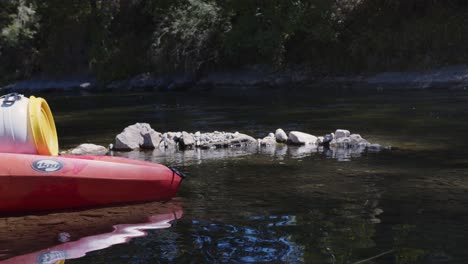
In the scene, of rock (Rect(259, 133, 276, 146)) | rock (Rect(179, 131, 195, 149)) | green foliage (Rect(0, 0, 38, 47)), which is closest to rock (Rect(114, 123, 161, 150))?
rock (Rect(179, 131, 195, 149))

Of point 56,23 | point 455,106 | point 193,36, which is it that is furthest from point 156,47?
point 455,106

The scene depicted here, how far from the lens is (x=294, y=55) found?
28109 mm

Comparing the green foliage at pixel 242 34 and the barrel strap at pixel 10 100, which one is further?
the green foliage at pixel 242 34

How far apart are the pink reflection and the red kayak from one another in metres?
0.52

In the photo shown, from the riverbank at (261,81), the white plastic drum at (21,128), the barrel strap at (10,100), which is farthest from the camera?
the riverbank at (261,81)

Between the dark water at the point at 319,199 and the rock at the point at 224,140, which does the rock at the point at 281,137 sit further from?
the dark water at the point at 319,199

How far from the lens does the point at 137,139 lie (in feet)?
37.2

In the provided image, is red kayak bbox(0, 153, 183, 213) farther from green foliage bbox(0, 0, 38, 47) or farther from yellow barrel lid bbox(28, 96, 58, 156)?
green foliage bbox(0, 0, 38, 47)

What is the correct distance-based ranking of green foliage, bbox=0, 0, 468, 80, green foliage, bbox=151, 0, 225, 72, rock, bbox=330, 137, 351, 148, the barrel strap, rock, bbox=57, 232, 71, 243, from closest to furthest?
rock, bbox=57, 232, 71, 243 → the barrel strap → rock, bbox=330, 137, 351, 148 → green foliage, bbox=0, 0, 468, 80 → green foliage, bbox=151, 0, 225, 72

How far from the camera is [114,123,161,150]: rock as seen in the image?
11102 millimetres

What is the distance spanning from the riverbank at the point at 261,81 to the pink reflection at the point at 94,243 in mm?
16593

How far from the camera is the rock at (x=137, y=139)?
437 inches

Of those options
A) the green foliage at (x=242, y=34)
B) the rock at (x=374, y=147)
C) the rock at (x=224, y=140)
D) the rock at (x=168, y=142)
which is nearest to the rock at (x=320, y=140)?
the rock at (x=374, y=147)

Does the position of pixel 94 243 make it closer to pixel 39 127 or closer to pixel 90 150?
pixel 39 127
